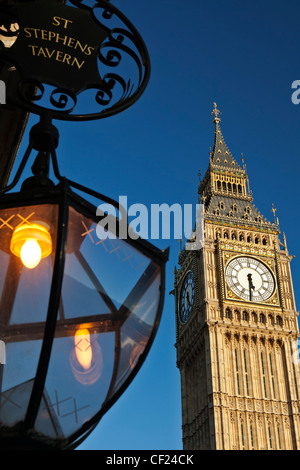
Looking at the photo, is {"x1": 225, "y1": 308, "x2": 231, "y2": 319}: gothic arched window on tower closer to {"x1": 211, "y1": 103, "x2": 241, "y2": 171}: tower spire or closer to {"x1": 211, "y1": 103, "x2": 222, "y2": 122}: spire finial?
{"x1": 211, "y1": 103, "x2": 241, "y2": 171}: tower spire

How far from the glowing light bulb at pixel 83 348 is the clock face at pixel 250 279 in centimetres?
4161

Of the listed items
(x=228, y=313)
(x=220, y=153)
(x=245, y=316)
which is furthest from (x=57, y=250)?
(x=220, y=153)

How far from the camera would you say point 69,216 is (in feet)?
8.25

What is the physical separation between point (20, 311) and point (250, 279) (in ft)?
140

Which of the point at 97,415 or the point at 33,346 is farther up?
the point at 33,346

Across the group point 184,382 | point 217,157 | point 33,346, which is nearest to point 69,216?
point 33,346

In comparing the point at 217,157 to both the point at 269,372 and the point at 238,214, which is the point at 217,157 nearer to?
the point at 238,214

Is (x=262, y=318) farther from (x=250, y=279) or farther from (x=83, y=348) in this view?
(x=83, y=348)

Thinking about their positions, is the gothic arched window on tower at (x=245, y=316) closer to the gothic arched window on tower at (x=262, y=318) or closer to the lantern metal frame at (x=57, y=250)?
the gothic arched window on tower at (x=262, y=318)

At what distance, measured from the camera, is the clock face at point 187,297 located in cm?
4562

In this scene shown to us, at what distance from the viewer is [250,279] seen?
146 ft

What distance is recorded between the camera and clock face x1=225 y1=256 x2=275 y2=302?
43875 mm

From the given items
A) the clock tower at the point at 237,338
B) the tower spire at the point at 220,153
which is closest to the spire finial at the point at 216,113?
the tower spire at the point at 220,153

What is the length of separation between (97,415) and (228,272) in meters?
42.1
